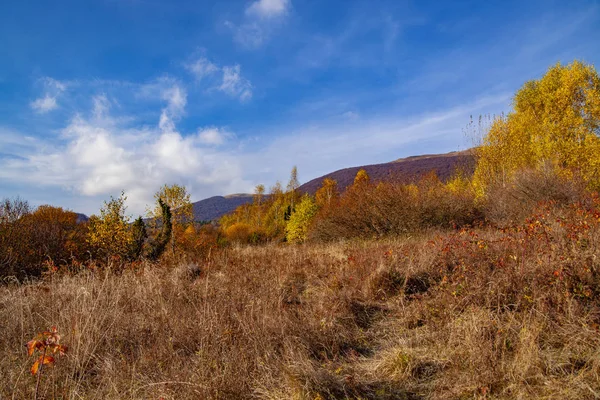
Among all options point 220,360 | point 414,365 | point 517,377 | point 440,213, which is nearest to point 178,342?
point 220,360

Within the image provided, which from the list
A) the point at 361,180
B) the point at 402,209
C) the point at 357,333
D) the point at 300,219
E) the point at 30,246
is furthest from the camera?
the point at 300,219

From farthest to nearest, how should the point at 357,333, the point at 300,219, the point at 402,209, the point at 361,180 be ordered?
the point at 300,219
the point at 361,180
the point at 402,209
the point at 357,333

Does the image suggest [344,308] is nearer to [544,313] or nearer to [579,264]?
[544,313]

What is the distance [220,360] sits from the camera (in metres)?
3.04

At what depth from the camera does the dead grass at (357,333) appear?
267 cm

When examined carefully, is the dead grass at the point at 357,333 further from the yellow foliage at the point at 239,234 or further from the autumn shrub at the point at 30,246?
the yellow foliage at the point at 239,234

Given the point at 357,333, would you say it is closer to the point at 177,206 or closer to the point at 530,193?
the point at 530,193

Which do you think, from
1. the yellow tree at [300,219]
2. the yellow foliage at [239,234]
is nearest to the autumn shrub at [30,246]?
the yellow tree at [300,219]

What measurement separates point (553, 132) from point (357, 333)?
1990 centimetres

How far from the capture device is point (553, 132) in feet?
58.7

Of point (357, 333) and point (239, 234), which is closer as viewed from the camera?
point (357, 333)

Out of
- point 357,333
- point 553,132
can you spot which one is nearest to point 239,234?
point 553,132

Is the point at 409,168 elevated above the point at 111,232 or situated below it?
above

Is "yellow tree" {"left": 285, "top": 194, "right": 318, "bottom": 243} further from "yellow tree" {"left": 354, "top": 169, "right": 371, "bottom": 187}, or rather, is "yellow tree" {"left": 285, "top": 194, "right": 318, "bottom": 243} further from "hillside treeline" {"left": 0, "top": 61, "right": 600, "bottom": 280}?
"hillside treeline" {"left": 0, "top": 61, "right": 600, "bottom": 280}
